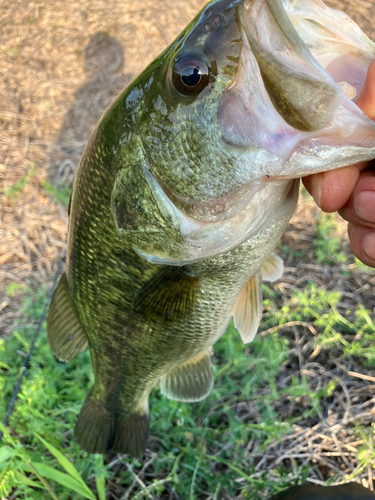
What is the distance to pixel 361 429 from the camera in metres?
2.00

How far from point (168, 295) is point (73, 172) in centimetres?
245

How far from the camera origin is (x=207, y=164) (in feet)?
2.54

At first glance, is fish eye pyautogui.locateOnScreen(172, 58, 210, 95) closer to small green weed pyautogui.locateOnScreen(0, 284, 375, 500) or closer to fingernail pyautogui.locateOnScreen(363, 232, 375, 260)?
fingernail pyautogui.locateOnScreen(363, 232, 375, 260)

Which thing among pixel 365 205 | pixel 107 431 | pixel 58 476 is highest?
pixel 365 205

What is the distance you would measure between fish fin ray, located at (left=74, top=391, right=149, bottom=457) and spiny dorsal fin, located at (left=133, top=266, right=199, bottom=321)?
2.19 ft

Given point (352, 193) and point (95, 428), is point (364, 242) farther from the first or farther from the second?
point (95, 428)

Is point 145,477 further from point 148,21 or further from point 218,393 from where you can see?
point 148,21

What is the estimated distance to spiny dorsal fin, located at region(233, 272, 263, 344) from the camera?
1241mm

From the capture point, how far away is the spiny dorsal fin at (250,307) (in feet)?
4.07

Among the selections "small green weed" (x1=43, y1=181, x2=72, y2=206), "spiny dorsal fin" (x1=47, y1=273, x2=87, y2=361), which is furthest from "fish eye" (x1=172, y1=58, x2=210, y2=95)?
"small green weed" (x1=43, y1=181, x2=72, y2=206)

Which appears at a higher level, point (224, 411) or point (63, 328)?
point (63, 328)

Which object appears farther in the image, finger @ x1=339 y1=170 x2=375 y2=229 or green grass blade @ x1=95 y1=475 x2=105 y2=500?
green grass blade @ x1=95 y1=475 x2=105 y2=500

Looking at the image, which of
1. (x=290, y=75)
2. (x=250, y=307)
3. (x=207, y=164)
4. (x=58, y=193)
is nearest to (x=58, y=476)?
(x=250, y=307)

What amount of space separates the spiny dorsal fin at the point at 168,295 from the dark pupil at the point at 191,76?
1.59 ft
